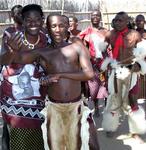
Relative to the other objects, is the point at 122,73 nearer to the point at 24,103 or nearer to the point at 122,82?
the point at 122,82

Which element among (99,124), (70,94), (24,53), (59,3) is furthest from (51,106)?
(59,3)

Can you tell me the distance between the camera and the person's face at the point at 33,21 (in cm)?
346

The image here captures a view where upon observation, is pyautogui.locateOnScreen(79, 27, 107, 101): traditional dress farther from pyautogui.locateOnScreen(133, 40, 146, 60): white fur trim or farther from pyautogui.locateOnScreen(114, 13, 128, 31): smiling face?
pyautogui.locateOnScreen(133, 40, 146, 60): white fur trim

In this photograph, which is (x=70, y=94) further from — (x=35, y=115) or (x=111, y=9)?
(x=111, y=9)

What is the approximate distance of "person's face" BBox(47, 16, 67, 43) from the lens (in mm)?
3406

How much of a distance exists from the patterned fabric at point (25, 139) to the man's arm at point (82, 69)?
0.78 metres

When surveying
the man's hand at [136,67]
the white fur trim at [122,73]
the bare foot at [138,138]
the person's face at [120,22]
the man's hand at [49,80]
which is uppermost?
the person's face at [120,22]

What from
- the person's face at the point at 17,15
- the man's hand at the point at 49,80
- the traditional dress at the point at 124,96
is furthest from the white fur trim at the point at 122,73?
the man's hand at the point at 49,80

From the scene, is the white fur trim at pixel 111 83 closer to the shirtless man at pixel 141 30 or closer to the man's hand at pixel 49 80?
the shirtless man at pixel 141 30

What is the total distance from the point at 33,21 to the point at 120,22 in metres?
2.22

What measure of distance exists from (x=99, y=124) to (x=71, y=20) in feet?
A: 5.65

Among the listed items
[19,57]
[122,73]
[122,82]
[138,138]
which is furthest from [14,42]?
[138,138]

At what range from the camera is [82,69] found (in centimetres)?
340

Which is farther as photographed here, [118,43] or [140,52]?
[118,43]
